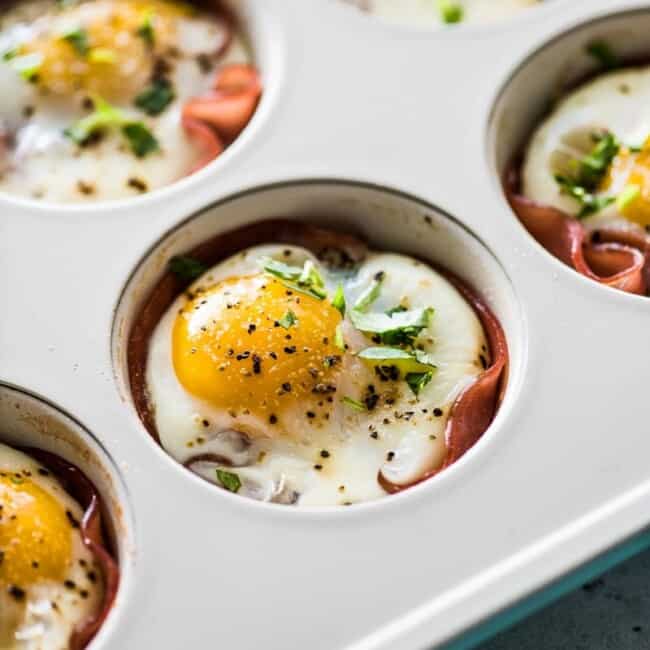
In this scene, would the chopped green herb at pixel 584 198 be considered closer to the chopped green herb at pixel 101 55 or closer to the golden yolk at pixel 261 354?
the golden yolk at pixel 261 354

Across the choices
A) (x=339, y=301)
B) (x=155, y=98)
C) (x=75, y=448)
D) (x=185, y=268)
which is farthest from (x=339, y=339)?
(x=155, y=98)

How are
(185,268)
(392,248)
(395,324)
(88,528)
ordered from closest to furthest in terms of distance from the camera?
(88,528) → (395,324) → (185,268) → (392,248)

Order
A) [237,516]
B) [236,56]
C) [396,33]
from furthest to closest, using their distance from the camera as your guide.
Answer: [236,56]
[396,33]
[237,516]

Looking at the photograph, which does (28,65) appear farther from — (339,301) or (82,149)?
(339,301)

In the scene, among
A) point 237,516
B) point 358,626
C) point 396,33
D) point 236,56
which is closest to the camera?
point 358,626

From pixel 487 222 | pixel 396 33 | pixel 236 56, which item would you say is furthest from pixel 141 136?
pixel 487 222

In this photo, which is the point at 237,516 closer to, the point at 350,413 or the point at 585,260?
the point at 350,413
